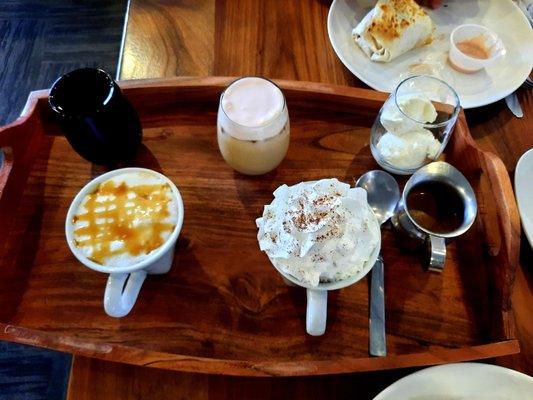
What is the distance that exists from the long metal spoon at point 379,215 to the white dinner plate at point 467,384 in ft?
0.23

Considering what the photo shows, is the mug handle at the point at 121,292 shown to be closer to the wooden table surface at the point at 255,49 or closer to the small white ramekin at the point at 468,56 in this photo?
the wooden table surface at the point at 255,49

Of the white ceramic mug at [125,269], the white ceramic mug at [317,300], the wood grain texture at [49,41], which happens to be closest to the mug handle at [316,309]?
the white ceramic mug at [317,300]

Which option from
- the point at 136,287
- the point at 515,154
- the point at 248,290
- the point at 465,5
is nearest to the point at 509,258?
the point at 515,154

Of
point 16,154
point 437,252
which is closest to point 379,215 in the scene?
point 437,252

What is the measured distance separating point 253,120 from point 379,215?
0.97 ft

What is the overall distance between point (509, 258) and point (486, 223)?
0.10 m

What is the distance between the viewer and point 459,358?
2.31ft

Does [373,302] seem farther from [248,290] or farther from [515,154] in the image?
[515,154]

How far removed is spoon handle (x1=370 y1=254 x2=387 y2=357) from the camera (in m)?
0.75

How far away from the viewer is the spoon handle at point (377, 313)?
75 centimetres

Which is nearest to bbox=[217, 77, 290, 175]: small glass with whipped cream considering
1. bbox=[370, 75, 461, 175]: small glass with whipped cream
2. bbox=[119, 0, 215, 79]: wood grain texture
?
bbox=[370, 75, 461, 175]: small glass with whipped cream

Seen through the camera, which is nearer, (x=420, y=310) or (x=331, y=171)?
(x=420, y=310)

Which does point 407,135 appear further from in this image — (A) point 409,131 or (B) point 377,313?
(B) point 377,313

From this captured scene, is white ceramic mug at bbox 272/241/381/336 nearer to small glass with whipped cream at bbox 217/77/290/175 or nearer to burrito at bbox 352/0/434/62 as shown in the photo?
small glass with whipped cream at bbox 217/77/290/175
